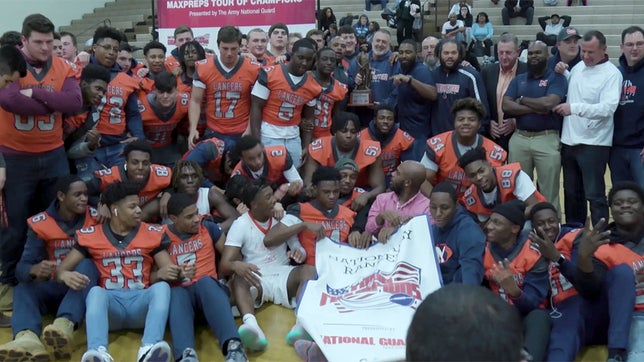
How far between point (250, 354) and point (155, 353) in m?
0.65

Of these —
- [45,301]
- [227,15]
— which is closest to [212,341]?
[45,301]

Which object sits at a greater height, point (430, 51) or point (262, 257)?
point (430, 51)

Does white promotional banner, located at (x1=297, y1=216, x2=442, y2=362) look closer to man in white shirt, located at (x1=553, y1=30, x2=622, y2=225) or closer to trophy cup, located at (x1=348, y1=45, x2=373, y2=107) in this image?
man in white shirt, located at (x1=553, y1=30, x2=622, y2=225)

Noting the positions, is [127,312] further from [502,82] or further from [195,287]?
[502,82]

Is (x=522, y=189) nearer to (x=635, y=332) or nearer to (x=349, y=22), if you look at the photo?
(x=635, y=332)

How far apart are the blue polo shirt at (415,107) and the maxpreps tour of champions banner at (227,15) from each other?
332 centimetres

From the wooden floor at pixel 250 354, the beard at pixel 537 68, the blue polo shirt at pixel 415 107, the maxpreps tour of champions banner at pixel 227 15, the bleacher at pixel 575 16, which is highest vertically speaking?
the bleacher at pixel 575 16

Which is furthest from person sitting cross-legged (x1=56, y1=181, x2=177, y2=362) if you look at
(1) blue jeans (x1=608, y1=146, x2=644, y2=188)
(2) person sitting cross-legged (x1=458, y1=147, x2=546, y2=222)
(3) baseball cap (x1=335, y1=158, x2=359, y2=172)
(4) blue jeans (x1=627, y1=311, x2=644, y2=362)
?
(1) blue jeans (x1=608, y1=146, x2=644, y2=188)

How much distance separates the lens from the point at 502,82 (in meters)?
6.37

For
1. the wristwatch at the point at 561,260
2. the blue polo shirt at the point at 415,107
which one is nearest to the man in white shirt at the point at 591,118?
the blue polo shirt at the point at 415,107

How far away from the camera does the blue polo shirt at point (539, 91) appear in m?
5.90

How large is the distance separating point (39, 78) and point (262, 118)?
1.99 metres

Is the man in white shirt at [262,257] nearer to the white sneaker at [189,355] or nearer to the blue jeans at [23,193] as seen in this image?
the white sneaker at [189,355]

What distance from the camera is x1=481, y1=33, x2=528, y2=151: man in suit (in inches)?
247
